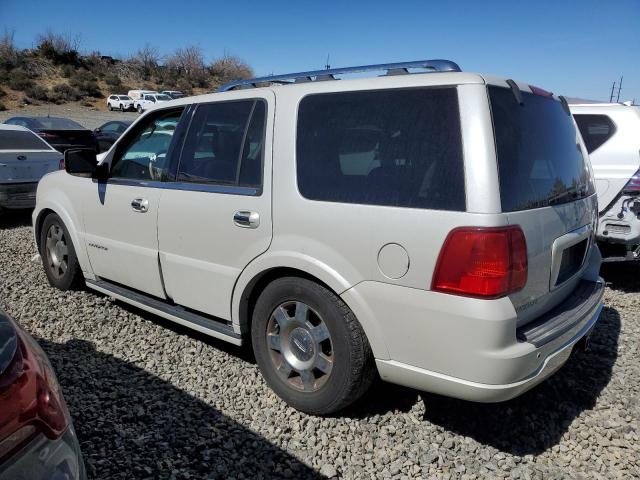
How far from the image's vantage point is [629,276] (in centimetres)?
588

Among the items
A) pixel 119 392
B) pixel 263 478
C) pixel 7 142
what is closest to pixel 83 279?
pixel 119 392

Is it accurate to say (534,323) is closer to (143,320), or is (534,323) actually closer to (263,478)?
(263,478)

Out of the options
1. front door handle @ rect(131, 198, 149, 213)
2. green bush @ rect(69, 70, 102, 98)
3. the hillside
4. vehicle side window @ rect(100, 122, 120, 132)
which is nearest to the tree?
the hillside

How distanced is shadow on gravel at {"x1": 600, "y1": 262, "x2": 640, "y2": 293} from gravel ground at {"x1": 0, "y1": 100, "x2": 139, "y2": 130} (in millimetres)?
31927

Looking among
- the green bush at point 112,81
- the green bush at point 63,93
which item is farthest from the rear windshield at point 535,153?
the green bush at point 112,81

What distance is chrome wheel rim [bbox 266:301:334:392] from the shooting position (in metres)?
2.74

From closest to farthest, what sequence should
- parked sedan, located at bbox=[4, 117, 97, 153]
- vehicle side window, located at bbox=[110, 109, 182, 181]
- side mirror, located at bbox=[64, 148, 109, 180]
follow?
1. vehicle side window, located at bbox=[110, 109, 182, 181]
2. side mirror, located at bbox=[64, 148, 109, 180]
3. parked sedan, located at bbox=[4, 117, 97, 153]

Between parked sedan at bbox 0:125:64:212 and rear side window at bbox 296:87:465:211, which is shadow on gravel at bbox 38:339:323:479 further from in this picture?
parked sedan at bbox 0:125:64:212

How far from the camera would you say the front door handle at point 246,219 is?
113 inches

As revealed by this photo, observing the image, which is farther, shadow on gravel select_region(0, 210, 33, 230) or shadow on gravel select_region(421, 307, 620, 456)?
shadow on gravel select_region(0, 210, 33, 230)

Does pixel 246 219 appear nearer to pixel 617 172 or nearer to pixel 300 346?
Result: pixel 300 346

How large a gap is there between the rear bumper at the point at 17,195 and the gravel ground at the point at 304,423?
16.1 feet

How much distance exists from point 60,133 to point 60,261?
1107 centimetres

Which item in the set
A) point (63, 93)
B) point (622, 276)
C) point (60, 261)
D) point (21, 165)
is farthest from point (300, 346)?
point (63, 93)
